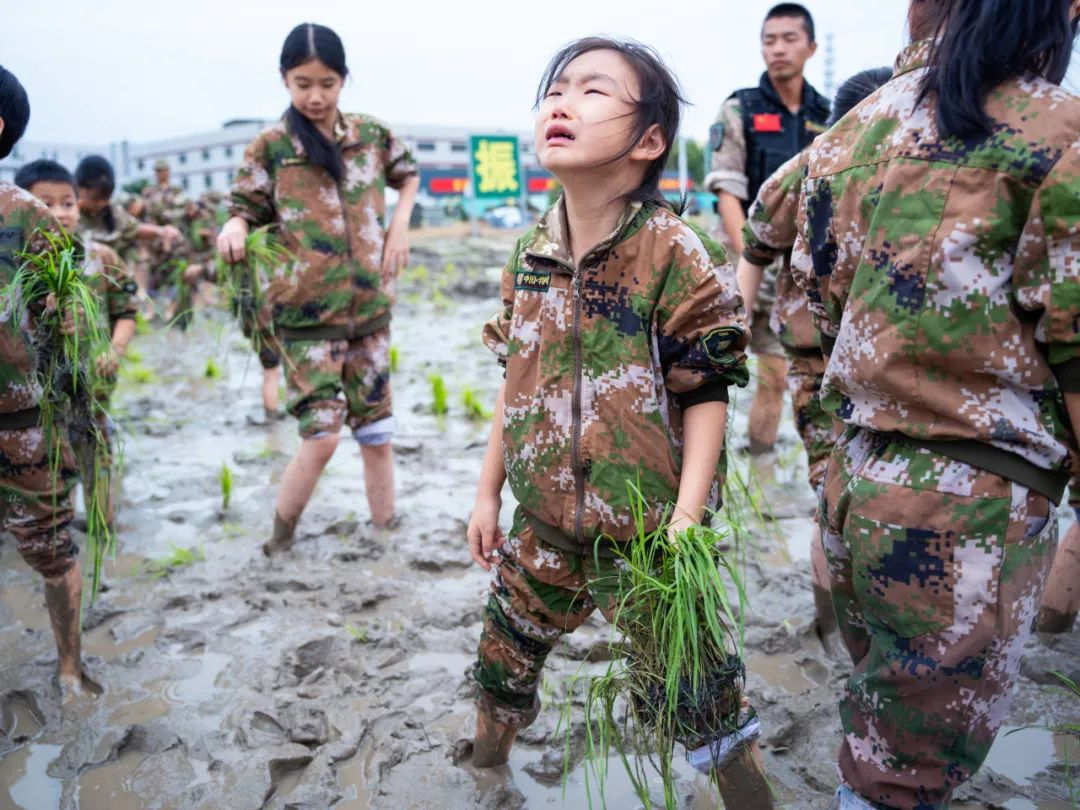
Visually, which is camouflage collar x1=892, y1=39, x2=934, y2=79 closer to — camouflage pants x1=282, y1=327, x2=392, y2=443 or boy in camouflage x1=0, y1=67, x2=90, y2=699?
boy in camouflage x1=0, y1=67, x2=90, y2=699

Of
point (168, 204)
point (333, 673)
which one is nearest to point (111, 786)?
point (333, 673)

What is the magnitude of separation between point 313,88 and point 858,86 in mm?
2150

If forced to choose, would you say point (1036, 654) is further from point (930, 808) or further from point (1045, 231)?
point (1045, 231)

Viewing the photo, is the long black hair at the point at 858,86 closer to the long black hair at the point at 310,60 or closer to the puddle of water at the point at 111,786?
the long black hair at the point at 310,60

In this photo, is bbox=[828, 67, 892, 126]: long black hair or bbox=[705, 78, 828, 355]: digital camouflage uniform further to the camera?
bbox=[705, 78, 828, 355]: digital camouflage uniform

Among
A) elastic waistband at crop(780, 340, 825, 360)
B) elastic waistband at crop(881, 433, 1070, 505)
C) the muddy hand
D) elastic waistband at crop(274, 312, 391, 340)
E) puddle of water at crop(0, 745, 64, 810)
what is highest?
elastic waistband at crop(274, 312, 391, 340)

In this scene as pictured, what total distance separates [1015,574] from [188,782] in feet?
7.19

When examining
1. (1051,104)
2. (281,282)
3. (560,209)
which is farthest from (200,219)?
(1051,104)

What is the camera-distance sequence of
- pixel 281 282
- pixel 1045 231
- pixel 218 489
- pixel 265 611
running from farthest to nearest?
1. pixel 218 489
2. pixel 281 282
3. pixel 265 611
4. pixel 1045 231

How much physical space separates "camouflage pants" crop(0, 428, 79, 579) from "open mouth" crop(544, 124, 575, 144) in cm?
190

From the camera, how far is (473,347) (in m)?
9.24

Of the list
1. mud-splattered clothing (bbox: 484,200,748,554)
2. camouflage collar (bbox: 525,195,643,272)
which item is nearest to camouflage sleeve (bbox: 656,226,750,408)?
mud-splattered clothing (bbox: 484,200,748,554)

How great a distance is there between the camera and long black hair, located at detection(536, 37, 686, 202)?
76.0 inches

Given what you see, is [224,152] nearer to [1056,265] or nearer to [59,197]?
[59,197]
